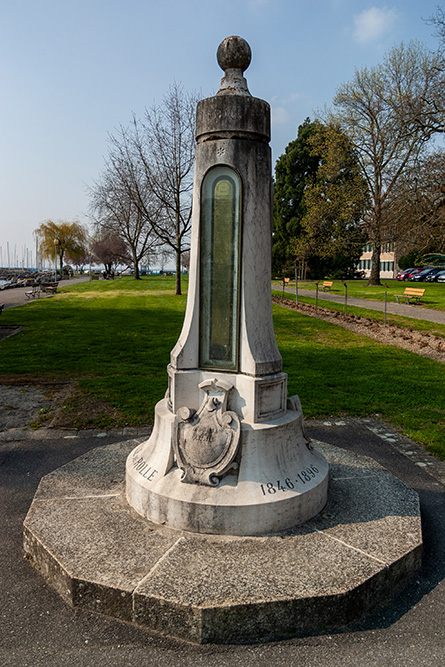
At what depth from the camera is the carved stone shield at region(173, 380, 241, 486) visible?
3.75 metres

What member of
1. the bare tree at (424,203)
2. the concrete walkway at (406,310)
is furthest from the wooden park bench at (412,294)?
the bare tree at (424,203)

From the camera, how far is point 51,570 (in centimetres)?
327

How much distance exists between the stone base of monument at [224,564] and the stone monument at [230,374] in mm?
233

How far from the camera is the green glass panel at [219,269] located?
160 inches

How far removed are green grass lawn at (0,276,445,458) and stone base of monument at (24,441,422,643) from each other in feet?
8.25

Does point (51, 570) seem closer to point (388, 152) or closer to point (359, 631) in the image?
point (359, 631)

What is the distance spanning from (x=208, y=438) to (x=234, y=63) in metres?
3.11

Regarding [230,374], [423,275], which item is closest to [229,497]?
[230,374]

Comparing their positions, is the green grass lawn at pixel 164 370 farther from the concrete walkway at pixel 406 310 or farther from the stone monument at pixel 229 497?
the concrete walkway at pixel 406 310

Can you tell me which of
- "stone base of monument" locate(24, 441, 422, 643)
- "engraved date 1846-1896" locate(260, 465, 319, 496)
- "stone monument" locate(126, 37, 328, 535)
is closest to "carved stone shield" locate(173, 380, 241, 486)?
"stone monument" locate(126, 37, 328, 535)

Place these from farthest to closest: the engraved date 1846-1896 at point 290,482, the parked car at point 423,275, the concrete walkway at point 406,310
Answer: the parked car at point 423,275 → the concrete walkway at point 406,310 → the engraved date 1846-1896 at point 290,482

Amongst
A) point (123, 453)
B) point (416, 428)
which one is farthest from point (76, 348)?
point (416, 428)

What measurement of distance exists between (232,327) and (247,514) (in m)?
1.51

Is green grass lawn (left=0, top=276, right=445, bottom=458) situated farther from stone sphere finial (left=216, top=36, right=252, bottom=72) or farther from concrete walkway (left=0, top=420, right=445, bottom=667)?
stone sphere finial (left=216, top=36, right=252, bottom=72)
